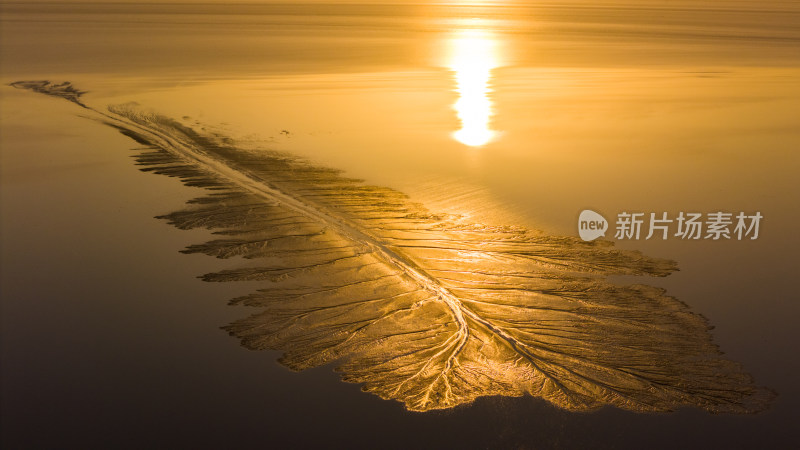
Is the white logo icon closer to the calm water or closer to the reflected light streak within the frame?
the calm water

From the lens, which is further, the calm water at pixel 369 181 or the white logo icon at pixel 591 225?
the white logo icon at pixel 591 225

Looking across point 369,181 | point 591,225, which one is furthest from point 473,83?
point 591,225

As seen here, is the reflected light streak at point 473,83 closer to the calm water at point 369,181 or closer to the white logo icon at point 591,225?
the calm water at point 369,181

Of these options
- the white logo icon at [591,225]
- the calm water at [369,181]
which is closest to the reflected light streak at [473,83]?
the calm water at [369,181]

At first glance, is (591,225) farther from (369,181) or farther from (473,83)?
(473,83)

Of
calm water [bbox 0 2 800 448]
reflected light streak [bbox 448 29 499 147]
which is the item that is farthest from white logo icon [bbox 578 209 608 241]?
reflected light streak [bbox 448 29 499 147]

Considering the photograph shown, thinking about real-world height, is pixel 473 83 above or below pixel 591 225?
above

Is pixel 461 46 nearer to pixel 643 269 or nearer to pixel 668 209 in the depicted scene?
pixel 668 209
